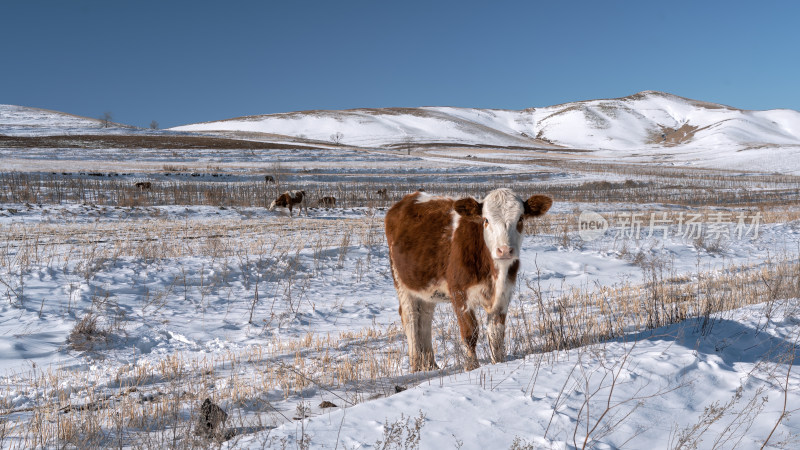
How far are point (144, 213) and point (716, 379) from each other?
19.6 m

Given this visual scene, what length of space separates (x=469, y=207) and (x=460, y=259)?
1.82 ft

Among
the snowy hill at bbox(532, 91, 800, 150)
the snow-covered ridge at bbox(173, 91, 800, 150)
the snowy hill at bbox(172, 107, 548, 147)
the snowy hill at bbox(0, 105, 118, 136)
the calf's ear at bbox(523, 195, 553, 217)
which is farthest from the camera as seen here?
the snowy hill at bbox(532, 91, 800, 150)

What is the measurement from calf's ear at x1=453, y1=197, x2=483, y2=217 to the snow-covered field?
141cm

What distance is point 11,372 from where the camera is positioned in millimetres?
5770

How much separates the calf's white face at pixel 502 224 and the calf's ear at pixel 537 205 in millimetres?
299

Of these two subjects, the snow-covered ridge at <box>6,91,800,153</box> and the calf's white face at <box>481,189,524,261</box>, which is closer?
the calf's white face at <box>481,189,524,261</box>

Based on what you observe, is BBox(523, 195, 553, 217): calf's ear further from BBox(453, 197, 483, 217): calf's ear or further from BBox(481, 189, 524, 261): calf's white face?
BBox(453, 197, 483, 217): calf's ear

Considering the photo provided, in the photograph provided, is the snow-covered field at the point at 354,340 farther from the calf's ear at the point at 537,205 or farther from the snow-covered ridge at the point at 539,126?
the snow-covered ridge at the point at 539,126

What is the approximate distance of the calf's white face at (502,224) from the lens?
4633 mm

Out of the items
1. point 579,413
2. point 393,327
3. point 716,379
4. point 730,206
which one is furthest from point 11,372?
point 730,206

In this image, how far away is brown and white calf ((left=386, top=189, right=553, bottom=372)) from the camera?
489cm

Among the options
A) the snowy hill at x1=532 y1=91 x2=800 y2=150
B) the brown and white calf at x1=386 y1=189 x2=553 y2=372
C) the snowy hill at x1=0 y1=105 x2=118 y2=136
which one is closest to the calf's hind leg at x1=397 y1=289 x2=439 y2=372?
the brown and white calf at x1=386 y1=189 x2=553 y2=372

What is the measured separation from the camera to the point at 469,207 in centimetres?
514

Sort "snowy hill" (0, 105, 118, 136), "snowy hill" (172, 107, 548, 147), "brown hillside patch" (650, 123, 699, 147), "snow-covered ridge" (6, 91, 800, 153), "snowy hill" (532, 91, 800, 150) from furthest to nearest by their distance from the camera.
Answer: "brown hillside patch" (650, 123, 699, 147) < "snowy hill" (532, 91, 800, 150) < "snowy hill" (172, 107, 548, 147) < "snow-covered ridge" (6, 91, 800, 153) < "snowy hill" (0, 105, 118, 136)
